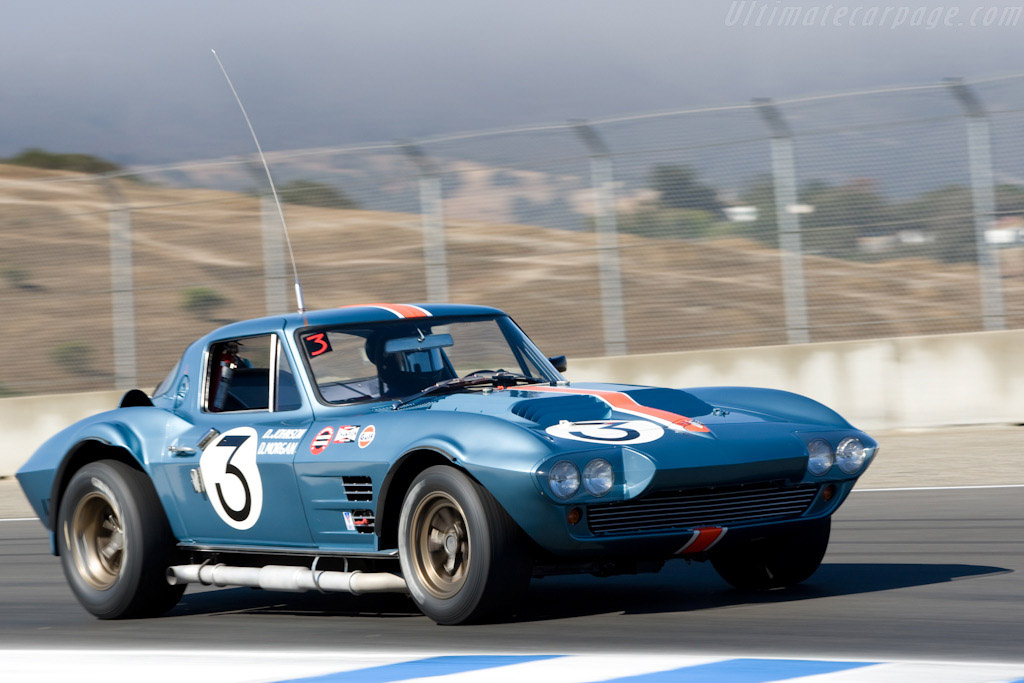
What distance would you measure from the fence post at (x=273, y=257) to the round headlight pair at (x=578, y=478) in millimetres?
9882

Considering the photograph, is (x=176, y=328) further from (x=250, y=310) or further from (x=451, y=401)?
(x=451, y=401)

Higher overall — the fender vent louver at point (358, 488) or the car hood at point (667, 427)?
the car hood at point (667, 427)

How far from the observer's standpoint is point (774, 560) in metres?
6.13

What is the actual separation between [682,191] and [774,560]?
793 centimetres

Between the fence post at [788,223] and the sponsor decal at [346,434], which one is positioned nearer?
the sponsor decal at [346,434]

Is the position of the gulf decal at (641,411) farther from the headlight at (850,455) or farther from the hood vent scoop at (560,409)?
the headlight at (850,455)

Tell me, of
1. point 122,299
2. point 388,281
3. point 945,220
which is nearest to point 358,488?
point 945,220

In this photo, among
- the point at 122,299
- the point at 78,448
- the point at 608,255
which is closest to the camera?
the point at 78,448

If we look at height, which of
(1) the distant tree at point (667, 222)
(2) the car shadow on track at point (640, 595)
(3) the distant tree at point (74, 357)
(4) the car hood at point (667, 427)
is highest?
(1) the distant tree at point (667, 222)

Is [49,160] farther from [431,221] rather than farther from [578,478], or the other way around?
[578,478]

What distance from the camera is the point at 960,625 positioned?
5168 mm

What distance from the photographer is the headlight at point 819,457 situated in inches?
222

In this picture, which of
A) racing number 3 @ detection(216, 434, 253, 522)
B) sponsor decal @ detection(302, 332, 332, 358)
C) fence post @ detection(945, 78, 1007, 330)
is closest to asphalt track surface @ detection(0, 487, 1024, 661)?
racing number 3 @ detection(216, 434, 253, 522)

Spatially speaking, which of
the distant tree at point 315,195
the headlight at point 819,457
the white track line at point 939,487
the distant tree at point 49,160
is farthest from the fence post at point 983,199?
the distant tree at point 49,160
